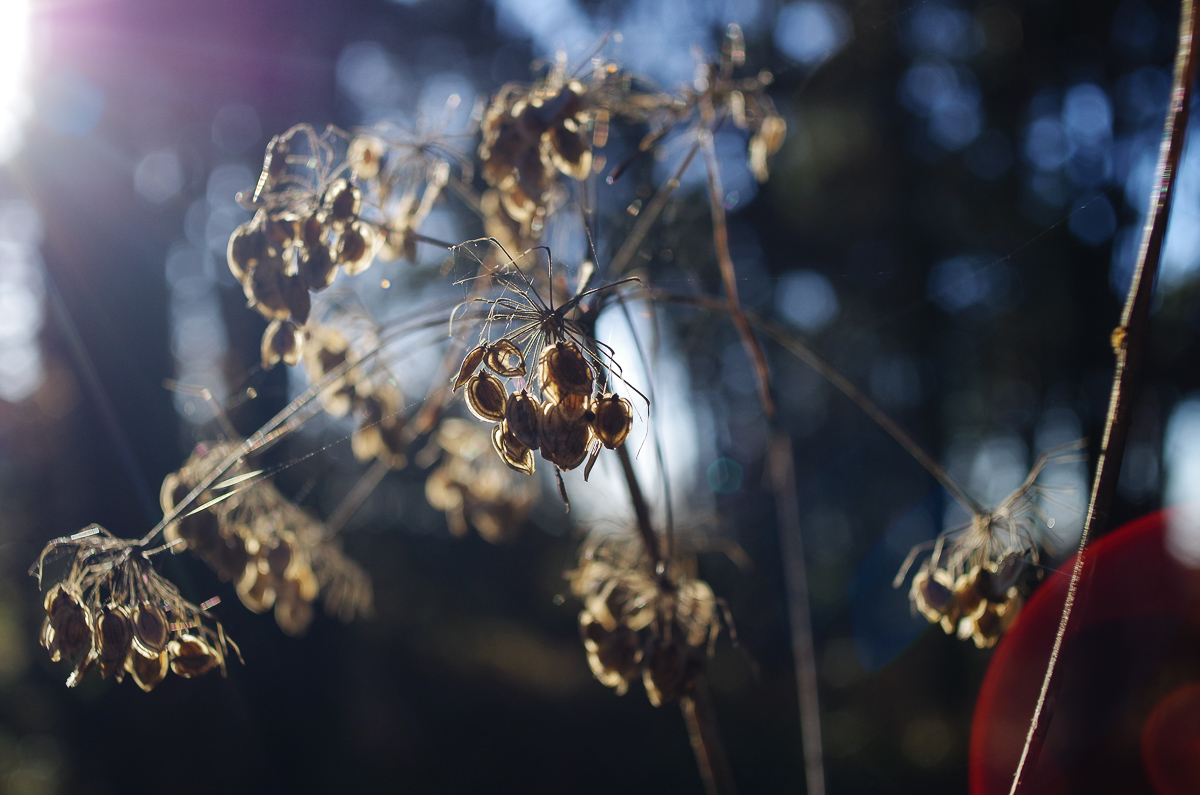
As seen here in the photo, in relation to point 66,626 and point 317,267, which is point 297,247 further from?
point 66,626

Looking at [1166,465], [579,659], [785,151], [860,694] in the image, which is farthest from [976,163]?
[579,659]

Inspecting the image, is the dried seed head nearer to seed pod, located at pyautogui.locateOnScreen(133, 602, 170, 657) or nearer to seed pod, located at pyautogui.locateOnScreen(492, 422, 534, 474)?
seed pod, located at pyautogui.locateOnScreen(492, 422, 534, 474)

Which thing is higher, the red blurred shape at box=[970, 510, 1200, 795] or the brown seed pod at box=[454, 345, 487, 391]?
the brown seed pod at box=[454, 345, 487, 391]

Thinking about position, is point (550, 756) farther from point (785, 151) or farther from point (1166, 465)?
point (785, 151)

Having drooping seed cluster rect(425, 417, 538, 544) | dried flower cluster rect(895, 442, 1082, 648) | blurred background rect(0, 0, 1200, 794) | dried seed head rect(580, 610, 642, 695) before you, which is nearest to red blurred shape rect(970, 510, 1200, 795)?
blurred background rect(0, 0, 1200, 794)

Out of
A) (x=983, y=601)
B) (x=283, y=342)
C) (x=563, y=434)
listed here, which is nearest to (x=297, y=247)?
(x=283, y=342)

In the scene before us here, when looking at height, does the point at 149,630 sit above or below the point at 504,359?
below

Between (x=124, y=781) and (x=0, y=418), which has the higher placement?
(x=0, y=418)
